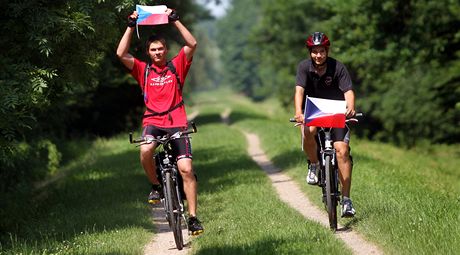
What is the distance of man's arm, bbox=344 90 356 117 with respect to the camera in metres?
7.90

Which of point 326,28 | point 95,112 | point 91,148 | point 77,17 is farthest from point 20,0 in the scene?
point 95,112

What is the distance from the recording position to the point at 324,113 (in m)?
7.84

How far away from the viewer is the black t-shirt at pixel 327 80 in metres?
8.17

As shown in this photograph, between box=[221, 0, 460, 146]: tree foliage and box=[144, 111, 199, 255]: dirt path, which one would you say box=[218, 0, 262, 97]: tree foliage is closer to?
box=[221, 0, 460, 146]: tree foliage

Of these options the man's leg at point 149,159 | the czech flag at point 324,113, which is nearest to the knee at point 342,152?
the czech flag at point 324,113

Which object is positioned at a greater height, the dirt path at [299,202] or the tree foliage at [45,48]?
the tree foliage at [45,48]

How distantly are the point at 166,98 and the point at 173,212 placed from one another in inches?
52.7

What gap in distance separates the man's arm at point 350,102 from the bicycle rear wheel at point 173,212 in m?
2.26

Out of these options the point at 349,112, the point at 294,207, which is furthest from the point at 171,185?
the point at 294,207

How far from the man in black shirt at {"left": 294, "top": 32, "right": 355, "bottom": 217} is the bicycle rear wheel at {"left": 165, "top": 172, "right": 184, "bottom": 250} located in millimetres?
1714

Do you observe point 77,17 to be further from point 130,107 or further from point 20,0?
point 130,107

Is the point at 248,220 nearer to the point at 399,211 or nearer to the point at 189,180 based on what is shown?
the point at 189,180

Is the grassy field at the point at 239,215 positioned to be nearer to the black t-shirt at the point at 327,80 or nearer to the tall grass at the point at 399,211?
the tall grass at the point at 399,211

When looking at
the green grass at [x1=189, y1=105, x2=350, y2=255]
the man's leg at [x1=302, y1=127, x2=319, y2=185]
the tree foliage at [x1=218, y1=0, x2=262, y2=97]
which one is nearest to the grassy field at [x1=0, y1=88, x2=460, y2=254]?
the green grass at [x1=189, y1=105, x2=350, y2=255]
